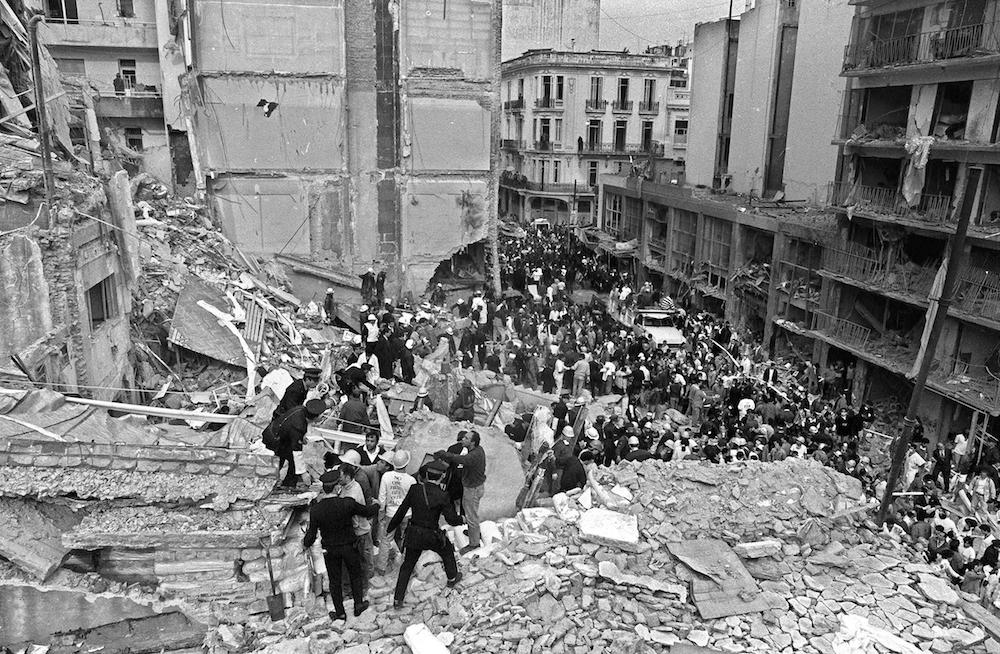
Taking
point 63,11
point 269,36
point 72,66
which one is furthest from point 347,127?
point 63,11

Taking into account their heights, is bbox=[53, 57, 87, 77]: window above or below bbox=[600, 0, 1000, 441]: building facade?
above

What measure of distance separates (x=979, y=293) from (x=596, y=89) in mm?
33324

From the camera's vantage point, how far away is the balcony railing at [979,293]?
16.5 m

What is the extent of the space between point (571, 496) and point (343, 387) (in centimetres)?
659

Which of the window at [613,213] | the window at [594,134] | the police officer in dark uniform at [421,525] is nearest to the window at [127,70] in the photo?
the window at [613,213]

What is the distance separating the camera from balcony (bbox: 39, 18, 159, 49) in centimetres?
2731

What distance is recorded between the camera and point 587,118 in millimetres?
47562

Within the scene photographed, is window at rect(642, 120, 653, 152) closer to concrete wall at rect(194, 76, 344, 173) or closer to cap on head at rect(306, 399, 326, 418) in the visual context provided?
concrete wall at rect(194, 76, 344, 173)

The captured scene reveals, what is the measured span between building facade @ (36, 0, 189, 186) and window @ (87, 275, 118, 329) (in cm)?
1295

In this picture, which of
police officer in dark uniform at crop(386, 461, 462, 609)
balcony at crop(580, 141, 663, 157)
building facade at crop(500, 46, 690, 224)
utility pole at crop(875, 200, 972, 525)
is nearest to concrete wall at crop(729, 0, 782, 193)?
building facade at crop(500, 46, 690, 224)

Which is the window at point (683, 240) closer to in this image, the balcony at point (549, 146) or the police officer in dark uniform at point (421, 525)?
the balcony at point (549, 146)

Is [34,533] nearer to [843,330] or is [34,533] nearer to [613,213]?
[843,330]

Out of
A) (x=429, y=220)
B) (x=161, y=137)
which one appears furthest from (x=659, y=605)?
(x=161, y=137)

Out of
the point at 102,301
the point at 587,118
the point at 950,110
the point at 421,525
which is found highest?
the point at 587,118
